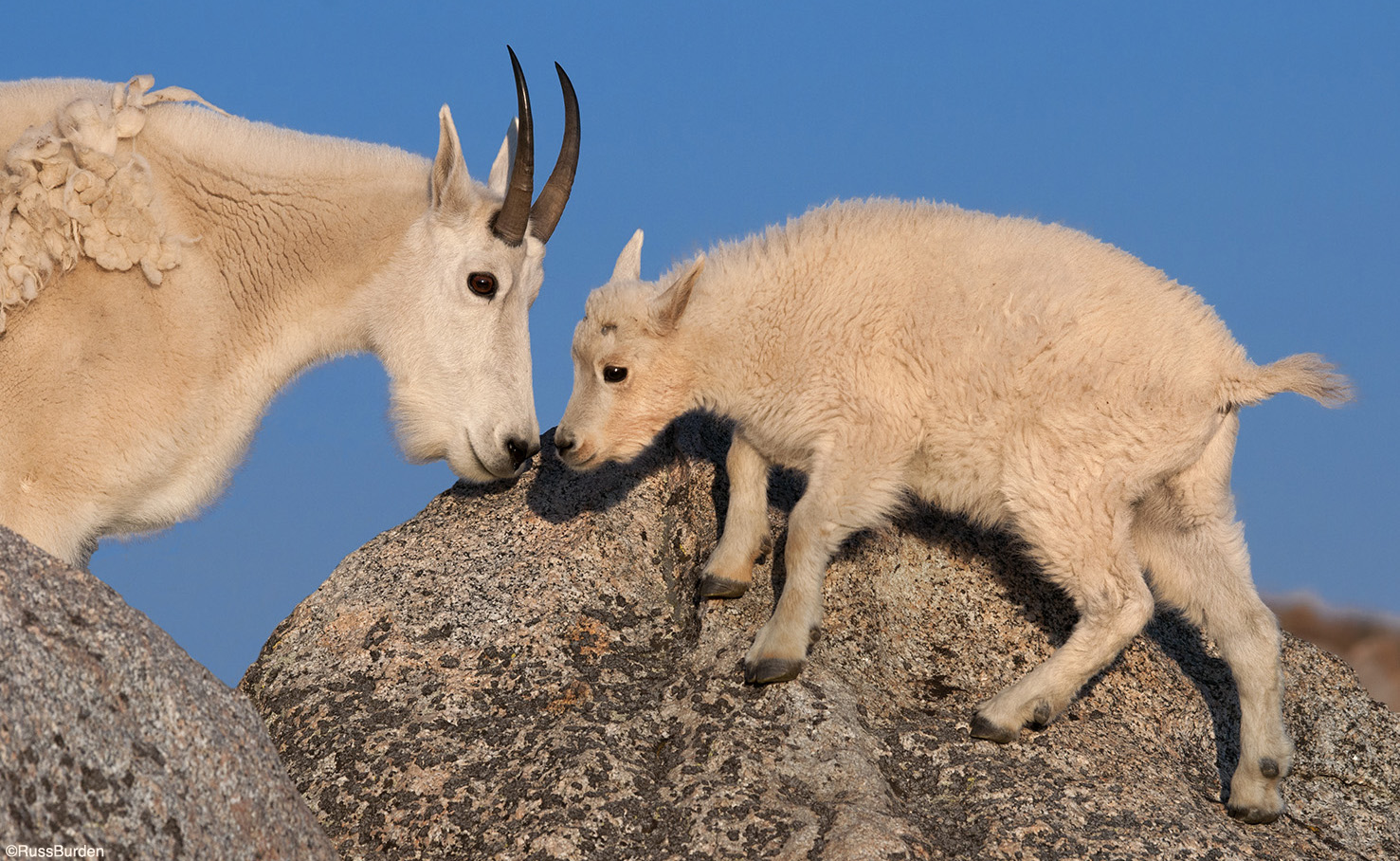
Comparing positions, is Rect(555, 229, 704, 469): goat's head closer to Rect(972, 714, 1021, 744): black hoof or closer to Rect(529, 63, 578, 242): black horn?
Rect(529, 63, 578, 242): black horn

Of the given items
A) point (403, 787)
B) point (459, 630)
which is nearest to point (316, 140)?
point (459, 630)

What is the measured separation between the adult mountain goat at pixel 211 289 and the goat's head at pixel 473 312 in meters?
0.01

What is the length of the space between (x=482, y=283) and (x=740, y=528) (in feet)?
6.32

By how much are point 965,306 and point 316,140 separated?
3.67 meters

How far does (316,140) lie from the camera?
6.56 m

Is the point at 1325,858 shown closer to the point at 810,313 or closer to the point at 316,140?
the point at 810,313

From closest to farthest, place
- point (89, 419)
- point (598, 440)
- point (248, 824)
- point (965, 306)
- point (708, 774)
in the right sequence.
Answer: point (248, 824) < point (708, 774) < point (89, 419) < point (965, 306) < point (598, 440)

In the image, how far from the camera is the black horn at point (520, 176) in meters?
6.18

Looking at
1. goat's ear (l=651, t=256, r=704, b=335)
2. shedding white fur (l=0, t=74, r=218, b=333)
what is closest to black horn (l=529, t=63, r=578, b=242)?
goat's ear (l=651, t=256, r=704, b=335)

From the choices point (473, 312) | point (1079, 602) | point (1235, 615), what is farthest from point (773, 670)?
point (473, 312)

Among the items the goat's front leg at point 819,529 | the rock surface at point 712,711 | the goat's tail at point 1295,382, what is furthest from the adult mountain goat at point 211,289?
the goat's tail at point 1295,382

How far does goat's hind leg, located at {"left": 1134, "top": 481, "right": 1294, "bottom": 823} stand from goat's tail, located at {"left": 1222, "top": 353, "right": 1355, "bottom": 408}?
0.63m

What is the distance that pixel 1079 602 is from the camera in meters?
5.71

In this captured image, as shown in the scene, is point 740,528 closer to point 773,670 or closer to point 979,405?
point 773,670
